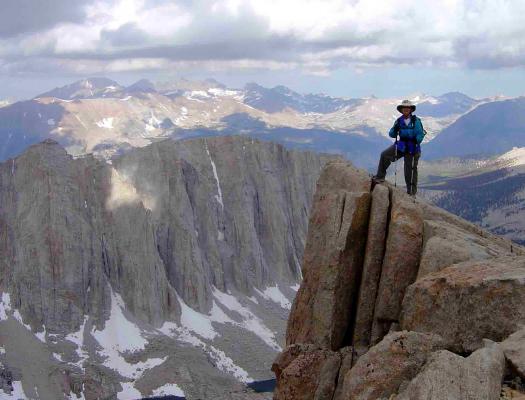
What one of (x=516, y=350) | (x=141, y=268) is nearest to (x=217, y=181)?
(x=141, y=268)

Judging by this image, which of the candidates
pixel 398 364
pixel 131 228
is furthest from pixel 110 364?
pixel 398 364

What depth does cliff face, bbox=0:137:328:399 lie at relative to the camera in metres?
113

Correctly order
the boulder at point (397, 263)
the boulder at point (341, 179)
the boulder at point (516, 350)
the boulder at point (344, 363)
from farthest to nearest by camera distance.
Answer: the boulder at point (341, 179) < the boulder at point (397, 263) < the boulder at point (344, 363) < the boulder at point (516, 350)

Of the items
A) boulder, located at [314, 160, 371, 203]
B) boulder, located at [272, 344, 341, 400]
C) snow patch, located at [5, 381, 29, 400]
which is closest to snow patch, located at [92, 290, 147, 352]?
snow patch, located at [5, 381, 29, 400]

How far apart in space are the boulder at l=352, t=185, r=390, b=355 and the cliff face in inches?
3325

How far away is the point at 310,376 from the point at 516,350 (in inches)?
370

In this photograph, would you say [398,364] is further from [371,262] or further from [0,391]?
[0,391]

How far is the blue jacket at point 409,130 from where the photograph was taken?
94.2 ft

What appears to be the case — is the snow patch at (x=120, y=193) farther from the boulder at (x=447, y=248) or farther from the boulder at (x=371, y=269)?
the boulder at (x=447, y=248)

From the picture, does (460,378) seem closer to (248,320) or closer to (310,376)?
(310,376)

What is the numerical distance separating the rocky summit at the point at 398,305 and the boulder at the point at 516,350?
35mm

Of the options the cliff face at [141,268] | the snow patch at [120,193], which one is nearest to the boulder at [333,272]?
the cliff face at [141,268]

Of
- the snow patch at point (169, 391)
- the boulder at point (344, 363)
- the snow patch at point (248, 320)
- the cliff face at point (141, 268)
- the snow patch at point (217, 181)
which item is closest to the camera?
the boulder at point (344, 363)

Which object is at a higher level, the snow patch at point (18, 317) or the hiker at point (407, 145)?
the hiker at point (407, 145)
